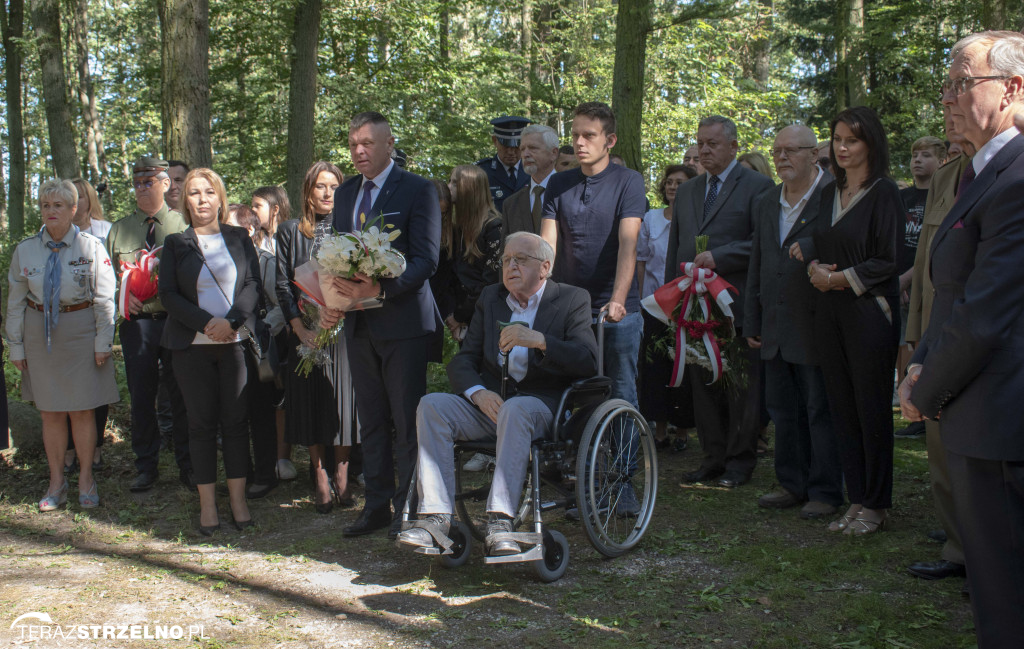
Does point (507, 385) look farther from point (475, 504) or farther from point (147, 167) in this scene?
point (147, 167)

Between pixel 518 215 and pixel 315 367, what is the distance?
5.55 feet

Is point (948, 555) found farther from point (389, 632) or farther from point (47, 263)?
point (47, 263)

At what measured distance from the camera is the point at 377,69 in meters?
16.2

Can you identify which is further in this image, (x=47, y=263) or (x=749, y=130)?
(x=749, y=130)

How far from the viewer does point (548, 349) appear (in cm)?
425

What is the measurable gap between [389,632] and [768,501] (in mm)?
2625

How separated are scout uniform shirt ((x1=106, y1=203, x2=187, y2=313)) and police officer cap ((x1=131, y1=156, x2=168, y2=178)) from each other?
26 cm

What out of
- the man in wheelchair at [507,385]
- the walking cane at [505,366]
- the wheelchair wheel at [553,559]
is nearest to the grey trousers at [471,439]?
the man in wheelchair at [507,385]

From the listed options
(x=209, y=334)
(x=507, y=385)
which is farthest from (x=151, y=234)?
(x=507, y=385)

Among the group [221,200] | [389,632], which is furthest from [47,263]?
[389,632]

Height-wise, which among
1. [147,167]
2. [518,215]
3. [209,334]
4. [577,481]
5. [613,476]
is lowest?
[613,476]

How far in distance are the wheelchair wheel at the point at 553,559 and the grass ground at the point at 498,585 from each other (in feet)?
0.20

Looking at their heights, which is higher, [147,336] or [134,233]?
[134,233]

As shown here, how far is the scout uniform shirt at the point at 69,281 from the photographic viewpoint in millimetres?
5566
